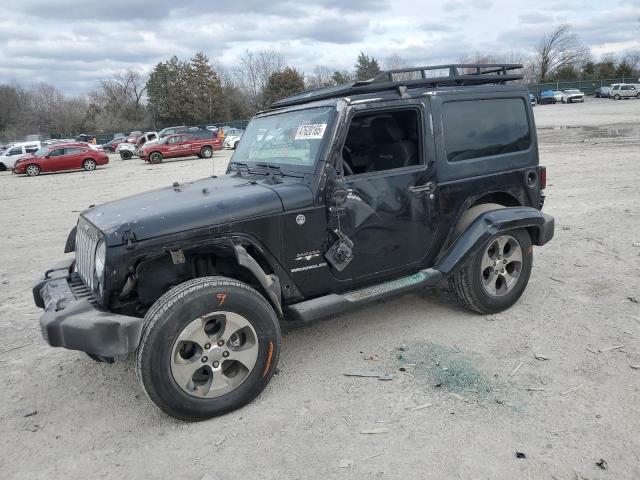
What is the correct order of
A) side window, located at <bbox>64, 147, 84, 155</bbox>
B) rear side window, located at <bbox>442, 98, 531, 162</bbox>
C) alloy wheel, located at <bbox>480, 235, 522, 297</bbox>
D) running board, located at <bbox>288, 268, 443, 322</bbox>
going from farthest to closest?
1. side window, located at <bbox>64, 147, 84, 155</bbox>
2. alloy wheel, located at <bbox>480, 235, 522, 297</bbox>
3. rear side window, located at <bbox>442, 98, 531, 162</bbox>
4. running board, located at <bbox>288, 268, 443, 322</bbox>

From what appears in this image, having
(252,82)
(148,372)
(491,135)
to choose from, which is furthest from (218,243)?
(252,82)

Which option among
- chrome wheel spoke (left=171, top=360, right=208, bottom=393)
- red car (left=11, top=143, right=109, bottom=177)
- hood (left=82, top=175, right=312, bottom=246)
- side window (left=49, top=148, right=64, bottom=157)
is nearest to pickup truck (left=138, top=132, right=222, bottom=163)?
red car (left=11, top=143, right=109, bottom=177)

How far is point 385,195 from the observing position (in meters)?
4.02

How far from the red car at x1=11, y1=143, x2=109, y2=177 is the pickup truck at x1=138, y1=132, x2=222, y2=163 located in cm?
235

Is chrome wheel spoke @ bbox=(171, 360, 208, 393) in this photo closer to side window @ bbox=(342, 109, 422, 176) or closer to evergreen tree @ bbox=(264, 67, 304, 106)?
side window @ bbox=(342, 109, 422, 176)

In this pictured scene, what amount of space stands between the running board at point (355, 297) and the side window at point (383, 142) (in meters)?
0.93

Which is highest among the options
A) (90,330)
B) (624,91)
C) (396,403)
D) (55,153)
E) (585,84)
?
(585,84)

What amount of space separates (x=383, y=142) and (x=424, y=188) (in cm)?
63

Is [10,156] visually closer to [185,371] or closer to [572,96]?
[185,371]

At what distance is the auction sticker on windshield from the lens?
3.93 m

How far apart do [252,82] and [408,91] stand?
82.0m

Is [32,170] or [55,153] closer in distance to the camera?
[32,170]

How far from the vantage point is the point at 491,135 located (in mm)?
4668

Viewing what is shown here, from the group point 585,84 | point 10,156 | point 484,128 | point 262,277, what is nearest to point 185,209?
point 262,277
